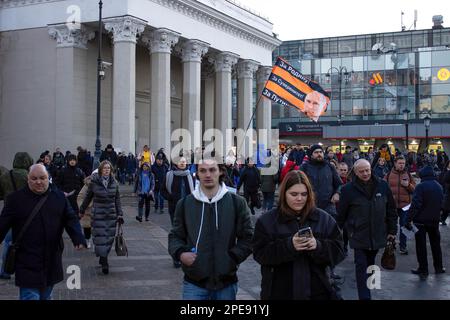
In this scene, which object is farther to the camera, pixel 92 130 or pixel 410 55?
pixel 410 55

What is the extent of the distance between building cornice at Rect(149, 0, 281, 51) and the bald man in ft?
90.5

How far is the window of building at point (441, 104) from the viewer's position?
196ft

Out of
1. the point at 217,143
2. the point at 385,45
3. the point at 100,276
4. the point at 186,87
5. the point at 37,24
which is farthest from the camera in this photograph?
the point at 385,45

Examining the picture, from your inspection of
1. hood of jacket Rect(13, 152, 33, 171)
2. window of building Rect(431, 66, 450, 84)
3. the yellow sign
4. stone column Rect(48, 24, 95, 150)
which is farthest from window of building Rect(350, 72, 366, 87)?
hood of jacket Rect(13, 152, 33, 171)

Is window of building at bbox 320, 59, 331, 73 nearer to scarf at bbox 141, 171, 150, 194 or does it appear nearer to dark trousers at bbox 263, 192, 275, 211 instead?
dark trousers at bbox 263, 192, 275, 211

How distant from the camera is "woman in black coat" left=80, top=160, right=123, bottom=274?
9023mm

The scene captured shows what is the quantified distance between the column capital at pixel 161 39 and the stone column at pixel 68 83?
3.79 m

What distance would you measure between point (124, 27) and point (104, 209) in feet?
74.6

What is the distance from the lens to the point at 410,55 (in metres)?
60.8

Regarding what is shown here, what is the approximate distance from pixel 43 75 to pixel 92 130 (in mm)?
4124

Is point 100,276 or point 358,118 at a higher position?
point 358,118

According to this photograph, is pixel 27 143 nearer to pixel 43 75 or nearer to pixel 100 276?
pixel 43 75
